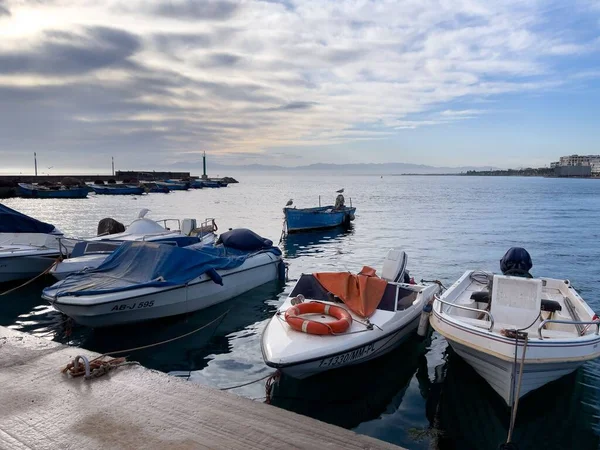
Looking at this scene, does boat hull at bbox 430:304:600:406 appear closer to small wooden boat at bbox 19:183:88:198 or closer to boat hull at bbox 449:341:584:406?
boat hull at bbox 449:341:584:406

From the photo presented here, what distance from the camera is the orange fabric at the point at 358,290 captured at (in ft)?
32.8

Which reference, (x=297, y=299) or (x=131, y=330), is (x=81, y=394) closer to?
(x=297, y=299)

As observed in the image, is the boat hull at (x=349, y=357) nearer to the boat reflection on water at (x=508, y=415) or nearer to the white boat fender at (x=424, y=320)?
the white boat fender at (x=424, y=320)

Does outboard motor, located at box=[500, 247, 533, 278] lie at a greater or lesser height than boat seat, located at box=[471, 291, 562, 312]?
greater

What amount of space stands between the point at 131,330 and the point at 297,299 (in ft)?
15.6

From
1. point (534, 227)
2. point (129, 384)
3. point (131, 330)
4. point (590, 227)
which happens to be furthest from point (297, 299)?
point (590, 227)

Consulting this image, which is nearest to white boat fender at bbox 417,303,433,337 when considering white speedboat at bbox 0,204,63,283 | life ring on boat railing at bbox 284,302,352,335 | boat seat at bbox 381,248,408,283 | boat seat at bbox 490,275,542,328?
boat seat at bbox 490,275,542,328

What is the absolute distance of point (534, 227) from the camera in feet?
126

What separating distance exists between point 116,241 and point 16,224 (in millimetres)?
4621

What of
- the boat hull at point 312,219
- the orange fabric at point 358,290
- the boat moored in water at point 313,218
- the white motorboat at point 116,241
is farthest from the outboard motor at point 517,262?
the boat hull at point 312,219

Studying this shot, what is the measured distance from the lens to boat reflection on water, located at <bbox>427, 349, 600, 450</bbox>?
24.1 feet

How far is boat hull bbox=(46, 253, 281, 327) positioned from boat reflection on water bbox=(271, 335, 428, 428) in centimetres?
452

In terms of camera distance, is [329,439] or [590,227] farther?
[590,227]

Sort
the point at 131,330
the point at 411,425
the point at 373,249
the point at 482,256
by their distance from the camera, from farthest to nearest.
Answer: the point at 373,249 → the point at 482,256 → the point at 131,330 → the point at 411,425
